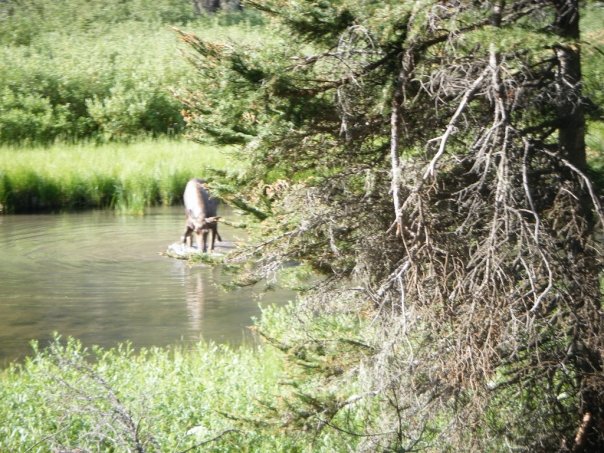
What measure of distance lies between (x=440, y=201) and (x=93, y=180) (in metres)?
15.9

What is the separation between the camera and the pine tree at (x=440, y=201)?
4719 millimetres

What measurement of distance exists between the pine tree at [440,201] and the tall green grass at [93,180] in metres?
13.3

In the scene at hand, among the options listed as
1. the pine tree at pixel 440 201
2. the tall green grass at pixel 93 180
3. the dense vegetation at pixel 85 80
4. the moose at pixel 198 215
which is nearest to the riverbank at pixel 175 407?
the pine tree at pixel 440 201

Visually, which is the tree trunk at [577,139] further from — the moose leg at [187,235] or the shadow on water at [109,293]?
the moose leg at [187,235]

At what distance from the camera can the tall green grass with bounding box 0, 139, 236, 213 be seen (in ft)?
63.7

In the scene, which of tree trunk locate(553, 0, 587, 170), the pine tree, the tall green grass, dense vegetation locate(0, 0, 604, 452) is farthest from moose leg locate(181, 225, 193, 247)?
tree trunk locate(553, 0, 587, 170)

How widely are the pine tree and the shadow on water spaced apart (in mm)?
3101

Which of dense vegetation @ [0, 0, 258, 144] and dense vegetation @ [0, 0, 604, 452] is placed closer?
dense vegetation @ [0, 0, 604, 452]

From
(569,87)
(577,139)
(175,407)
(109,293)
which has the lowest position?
(109,293)

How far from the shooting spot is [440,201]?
196 inches

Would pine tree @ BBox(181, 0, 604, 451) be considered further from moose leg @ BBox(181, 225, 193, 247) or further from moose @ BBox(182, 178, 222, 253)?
moose leg @ BBox(181, 225, 193, 247)

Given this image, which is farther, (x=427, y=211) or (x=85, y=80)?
(x=85, y=80)

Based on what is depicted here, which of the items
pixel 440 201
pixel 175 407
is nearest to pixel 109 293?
pixel 175 407

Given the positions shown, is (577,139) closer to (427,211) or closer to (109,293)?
(427,211)
